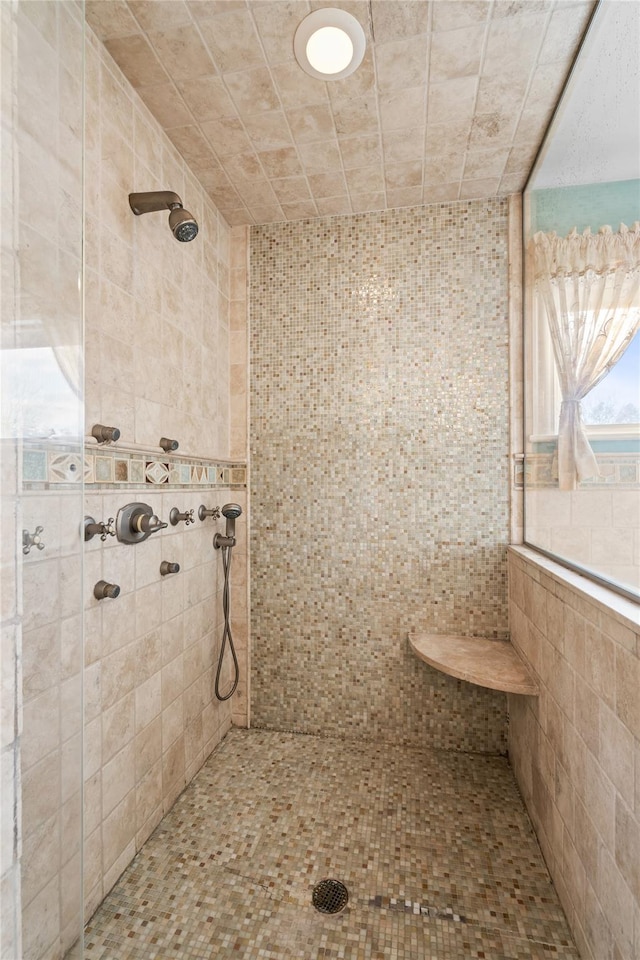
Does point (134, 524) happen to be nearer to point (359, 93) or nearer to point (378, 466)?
point (378, 466)

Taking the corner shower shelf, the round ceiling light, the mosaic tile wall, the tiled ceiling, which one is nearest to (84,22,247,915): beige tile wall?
the tiled ceiling

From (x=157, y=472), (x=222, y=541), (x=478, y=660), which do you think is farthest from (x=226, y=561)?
(x=478, y=660)

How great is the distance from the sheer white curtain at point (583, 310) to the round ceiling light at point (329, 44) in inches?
34.8

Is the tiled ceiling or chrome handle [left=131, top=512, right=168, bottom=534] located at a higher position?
the tiled ceiling

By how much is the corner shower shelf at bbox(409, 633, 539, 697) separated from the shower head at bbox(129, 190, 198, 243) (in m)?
1.86

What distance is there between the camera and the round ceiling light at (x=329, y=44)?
1.32m

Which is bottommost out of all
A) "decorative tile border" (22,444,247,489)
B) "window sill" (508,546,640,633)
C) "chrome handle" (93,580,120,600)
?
"chrome handle" (93,580,120,600)

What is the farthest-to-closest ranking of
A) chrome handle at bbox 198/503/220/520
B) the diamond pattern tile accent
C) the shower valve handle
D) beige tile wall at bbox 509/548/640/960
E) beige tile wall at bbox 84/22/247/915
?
the shower valve handle < chrome handle at bbox 198/503/220/520 < the diamond pattern tile accent < beige tile wall at bbox 84/22/247/915 < beige tile wall at bbox 509/548/640/960

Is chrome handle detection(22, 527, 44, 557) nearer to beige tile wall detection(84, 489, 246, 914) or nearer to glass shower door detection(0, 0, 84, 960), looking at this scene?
glass shower door detection(0, 0, 84, 960)

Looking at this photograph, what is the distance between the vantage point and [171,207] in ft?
4.89

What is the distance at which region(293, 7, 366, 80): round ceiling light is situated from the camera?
52.0 inches

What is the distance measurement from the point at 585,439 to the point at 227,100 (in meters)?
1.66

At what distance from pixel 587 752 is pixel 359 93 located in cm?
214

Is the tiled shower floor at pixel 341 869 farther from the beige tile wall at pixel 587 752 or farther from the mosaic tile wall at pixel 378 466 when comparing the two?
the mosaic tile wall at pixel 378 466
